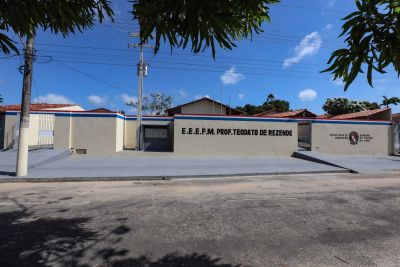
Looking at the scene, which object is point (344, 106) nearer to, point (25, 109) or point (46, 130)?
point (46, 130)

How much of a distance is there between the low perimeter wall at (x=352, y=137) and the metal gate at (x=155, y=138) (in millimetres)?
10714

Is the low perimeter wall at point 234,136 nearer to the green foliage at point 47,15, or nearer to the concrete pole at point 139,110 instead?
the concrete pole at point 139,110

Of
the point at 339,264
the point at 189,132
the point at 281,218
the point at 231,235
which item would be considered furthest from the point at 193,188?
the point at 189,132

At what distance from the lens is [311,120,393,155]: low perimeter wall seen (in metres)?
23.3

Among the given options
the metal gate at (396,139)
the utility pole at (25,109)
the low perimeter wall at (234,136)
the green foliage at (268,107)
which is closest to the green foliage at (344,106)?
the green foliage at (268,107)

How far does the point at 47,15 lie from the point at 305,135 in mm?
25037

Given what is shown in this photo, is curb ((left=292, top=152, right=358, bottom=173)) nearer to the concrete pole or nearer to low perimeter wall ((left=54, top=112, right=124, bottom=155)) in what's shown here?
the concrete pole

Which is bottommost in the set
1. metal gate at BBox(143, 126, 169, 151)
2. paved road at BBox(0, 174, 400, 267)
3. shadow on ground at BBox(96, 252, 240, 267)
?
shadow on ground at BBox(96, 252, 240, 267)

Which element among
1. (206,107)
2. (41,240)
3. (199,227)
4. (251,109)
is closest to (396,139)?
(199,227)

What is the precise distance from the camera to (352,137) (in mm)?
23594

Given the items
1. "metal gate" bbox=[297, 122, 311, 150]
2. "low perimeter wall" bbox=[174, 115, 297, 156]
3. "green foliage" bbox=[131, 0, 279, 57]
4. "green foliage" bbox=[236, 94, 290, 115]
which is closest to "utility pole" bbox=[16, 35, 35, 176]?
"low perimeter wall" bbox=[174, 115, 297, 156]

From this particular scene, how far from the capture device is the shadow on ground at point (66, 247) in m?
4.44

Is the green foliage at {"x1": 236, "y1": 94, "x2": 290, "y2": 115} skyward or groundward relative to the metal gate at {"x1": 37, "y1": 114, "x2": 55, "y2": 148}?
skyward

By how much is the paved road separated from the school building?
36.1 ft
